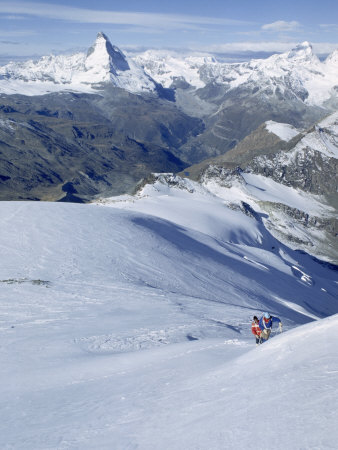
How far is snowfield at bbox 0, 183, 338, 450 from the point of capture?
10.8 metres

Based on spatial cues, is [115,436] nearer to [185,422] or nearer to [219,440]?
[185,422]

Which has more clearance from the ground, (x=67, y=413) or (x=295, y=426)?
(x=295, y=426)

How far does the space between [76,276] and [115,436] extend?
73.9ft

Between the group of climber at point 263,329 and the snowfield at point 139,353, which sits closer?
the snowfield at point 139,353

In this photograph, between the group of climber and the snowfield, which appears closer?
the snowfield

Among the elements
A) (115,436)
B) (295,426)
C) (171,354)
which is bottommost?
(171,354)

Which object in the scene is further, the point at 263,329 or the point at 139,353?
the point at 263,329

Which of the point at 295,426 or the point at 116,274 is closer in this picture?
the point at 295,426

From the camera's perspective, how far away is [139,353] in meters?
18.6

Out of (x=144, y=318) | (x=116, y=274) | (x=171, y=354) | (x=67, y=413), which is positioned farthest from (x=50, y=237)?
(x=67, y=413)

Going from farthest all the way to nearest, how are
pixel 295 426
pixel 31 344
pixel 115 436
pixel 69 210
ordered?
pixel 69 210, pixel 31 344, pixel 115 436, pixel 295 426

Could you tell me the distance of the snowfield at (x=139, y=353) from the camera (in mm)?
10797

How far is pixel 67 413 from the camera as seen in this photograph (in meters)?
13.0

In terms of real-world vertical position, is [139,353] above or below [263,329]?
below
